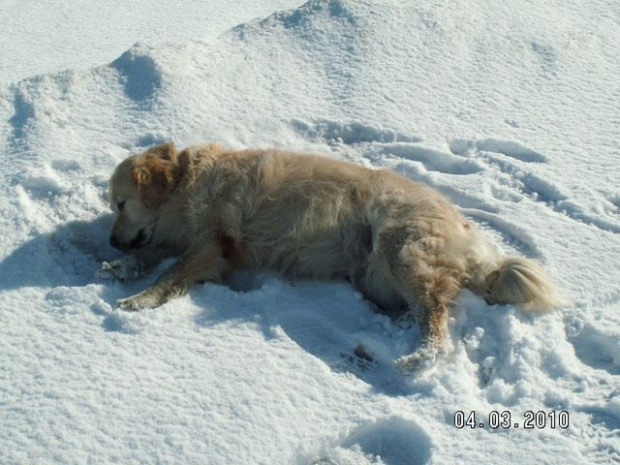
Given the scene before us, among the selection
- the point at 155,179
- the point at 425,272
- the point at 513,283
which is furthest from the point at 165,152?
the point at 513,283

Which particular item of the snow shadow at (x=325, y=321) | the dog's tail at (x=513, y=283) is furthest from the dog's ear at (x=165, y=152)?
the dog's tail at (x=513, y=283)

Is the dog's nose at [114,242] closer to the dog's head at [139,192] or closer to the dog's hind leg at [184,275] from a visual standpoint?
the dog's head at [139,192]

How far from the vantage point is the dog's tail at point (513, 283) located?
14.7 ft

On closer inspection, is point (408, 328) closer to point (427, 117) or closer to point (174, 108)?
point (427, 117)

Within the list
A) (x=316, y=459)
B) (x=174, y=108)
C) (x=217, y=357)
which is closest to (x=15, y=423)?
(x=217, y=357)

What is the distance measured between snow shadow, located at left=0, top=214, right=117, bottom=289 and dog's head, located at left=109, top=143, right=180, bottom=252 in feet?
0.63

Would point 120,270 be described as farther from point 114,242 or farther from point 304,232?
point 304,232

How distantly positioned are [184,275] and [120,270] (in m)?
0.46

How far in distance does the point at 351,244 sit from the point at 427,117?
2.09m

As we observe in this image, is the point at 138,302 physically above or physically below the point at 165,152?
below
